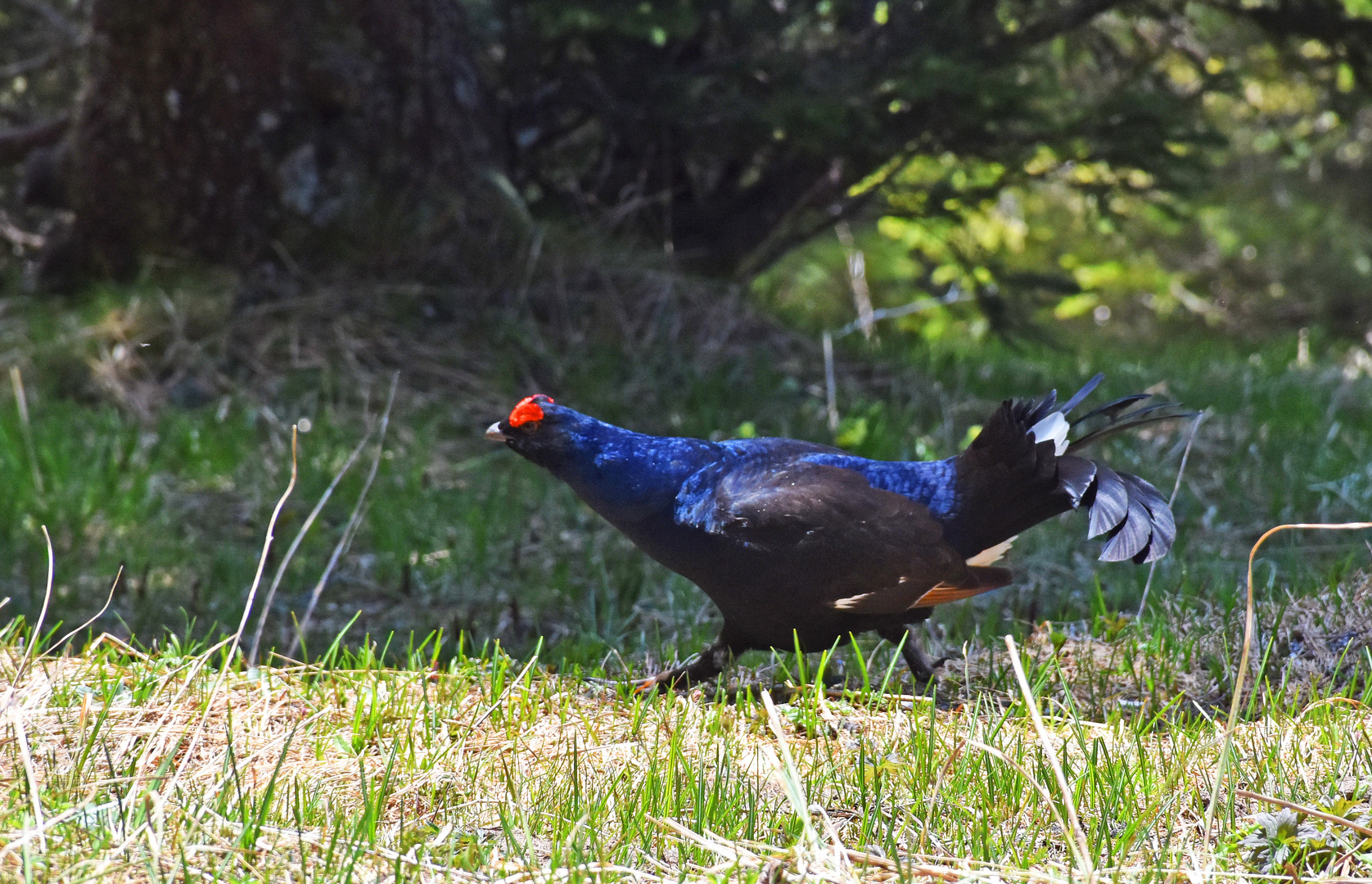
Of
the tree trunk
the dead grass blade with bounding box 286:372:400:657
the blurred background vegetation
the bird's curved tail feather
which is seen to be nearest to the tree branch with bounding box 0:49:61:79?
the blurred background vegetation

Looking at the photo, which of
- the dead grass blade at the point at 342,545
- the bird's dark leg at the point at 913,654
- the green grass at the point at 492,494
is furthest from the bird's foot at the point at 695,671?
the dead grass blade at the point at 342,545

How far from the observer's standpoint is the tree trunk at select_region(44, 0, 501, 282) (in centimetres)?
615

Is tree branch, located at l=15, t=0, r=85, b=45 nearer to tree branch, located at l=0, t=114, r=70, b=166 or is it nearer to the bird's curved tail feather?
tree branch, located at l=0, t=114, r=70, b=166

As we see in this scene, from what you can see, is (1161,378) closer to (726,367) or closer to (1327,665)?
(726,367)

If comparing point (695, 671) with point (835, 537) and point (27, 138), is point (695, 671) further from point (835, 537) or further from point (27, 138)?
point (27, 138)

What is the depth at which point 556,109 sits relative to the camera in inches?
278

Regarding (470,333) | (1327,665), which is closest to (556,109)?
(470,333)

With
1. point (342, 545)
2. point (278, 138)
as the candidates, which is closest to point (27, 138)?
point (278, 138)

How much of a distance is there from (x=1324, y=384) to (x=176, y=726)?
7116 mm

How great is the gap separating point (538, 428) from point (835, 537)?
35.1 inches

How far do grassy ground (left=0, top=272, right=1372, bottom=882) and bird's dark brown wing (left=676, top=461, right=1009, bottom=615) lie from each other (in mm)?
263

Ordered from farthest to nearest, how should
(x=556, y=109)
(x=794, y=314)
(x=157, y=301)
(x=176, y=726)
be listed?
(x=794, y=314) → (x=556, y=109) → (x=157, y=301) → (x=176, y=726)

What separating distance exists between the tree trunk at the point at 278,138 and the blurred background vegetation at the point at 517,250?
17 millimetres

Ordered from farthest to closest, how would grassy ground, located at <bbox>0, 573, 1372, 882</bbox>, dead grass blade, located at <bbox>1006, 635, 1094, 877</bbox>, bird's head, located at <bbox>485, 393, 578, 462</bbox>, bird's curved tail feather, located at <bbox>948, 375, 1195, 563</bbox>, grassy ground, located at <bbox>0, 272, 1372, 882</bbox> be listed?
1. bird's head, located at <bbox>485, 393, 578, 462</bbox>
2. bird's curved tail feather, located at <bbox>948, 375, 1195, 563</bbox>
3. grassy ground, located at <bbox>0, 272, 1372, 882</bbox>
4. grassy ground, located at <bbox>0, 573, 1372, 882</bbox>
5. dead grass blade, located at <bbox>1006, 635, 1094, 877</bbox>
